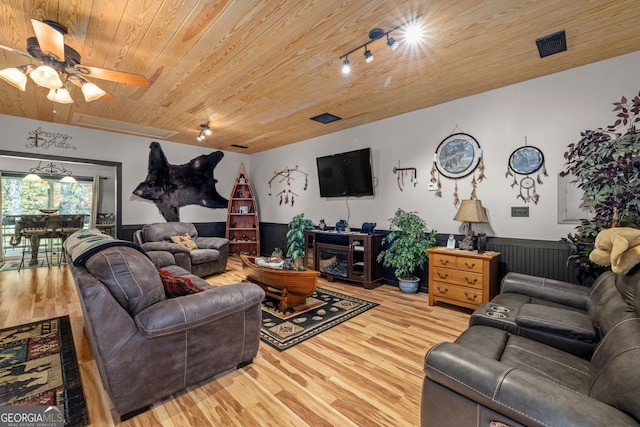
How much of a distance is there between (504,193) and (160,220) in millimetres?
6073

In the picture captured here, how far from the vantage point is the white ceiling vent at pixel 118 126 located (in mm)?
4387

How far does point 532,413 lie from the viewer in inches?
35.6

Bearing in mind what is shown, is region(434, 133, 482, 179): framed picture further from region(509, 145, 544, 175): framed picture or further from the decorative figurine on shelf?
the decorative figurine on shelf

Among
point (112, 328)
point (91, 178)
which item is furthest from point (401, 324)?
point (91, 178)

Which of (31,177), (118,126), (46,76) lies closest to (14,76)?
(46,76)

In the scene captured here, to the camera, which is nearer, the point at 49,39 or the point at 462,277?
the point at 49,39

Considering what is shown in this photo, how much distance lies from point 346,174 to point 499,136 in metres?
2.26

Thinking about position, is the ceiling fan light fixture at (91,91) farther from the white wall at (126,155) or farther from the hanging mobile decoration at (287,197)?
the hanging mobile decoration at (287,197)

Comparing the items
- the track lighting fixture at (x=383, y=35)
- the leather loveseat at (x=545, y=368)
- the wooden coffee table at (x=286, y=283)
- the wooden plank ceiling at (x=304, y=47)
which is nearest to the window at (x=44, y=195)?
the wooden plank ceiling at (x=304, y=47)

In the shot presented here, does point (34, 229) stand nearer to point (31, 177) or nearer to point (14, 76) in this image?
point (31, 177)

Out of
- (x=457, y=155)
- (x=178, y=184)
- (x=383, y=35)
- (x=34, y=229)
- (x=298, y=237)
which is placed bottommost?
(x=298, y=237)

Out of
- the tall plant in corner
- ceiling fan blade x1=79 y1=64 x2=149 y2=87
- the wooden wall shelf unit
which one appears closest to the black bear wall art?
the wooden wall shelf unit

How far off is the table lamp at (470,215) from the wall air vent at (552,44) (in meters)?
1.52

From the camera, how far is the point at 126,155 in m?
5.32
